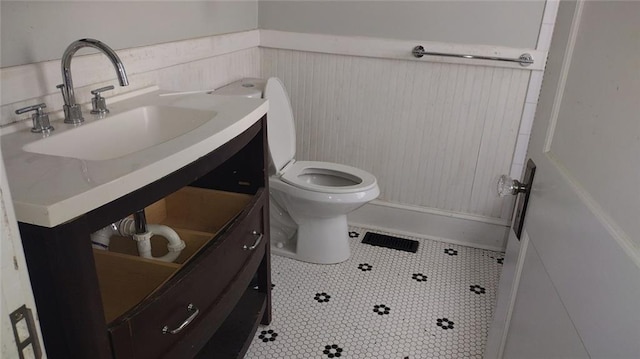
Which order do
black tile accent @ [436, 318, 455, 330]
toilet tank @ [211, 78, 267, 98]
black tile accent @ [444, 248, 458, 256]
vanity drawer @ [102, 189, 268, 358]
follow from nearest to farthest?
vanity drawer @ [102, 189, 268, 358]
black tile accent @ [436, 318, 455, 330]
toilet tank @ [211, 78, 267, 98]
black tile accent @ [444, 248, 458, 256]

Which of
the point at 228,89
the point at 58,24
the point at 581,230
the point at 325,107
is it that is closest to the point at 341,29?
the point at 325,107

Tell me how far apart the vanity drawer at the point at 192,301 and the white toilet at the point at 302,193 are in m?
0.60

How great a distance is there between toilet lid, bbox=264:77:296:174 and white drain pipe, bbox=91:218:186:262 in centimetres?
80

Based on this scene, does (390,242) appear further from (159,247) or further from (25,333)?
(25,333)

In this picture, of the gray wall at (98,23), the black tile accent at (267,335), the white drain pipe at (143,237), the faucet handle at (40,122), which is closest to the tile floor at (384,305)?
the black tile accent at (267,335)

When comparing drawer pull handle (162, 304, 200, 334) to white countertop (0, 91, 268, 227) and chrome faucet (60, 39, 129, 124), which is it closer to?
white countertop (0, 91, 268, 227)

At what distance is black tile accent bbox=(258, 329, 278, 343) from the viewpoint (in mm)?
1676

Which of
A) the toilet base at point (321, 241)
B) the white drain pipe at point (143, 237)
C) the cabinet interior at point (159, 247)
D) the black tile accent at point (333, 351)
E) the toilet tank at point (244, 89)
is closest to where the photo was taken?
the cabinet interior at point (159, 247)

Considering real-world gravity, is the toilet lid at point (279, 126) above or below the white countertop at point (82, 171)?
below

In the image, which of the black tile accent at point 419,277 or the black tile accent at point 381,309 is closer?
the black tile accent at point 381,309

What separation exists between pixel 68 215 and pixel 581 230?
78 centimetres

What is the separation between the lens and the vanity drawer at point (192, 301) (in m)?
0.87

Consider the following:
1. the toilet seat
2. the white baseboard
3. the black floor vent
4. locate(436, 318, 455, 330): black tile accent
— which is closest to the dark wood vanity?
the toilet seat

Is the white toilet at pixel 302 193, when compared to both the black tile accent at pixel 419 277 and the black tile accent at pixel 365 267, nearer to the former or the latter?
the black tile accent at pixel 365 267
